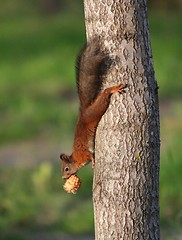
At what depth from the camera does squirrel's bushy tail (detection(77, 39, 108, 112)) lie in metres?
4.30

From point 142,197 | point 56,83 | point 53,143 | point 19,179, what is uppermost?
point 56,83

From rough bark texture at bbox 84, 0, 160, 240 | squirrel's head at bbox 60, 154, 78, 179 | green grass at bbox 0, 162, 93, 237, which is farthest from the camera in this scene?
green grass at bbox 0, 162, 93, 237

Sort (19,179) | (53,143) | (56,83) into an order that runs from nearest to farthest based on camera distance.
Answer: (19,179) → (53,143) → (56,83)

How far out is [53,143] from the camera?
35.7 feet

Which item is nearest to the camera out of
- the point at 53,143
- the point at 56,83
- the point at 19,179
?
the point at 19,179

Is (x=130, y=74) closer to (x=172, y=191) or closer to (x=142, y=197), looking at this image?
(x=142, y=197)

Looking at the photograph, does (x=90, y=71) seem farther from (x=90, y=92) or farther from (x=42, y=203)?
(x=42, y=203)

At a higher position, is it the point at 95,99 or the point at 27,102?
the point at 27,102

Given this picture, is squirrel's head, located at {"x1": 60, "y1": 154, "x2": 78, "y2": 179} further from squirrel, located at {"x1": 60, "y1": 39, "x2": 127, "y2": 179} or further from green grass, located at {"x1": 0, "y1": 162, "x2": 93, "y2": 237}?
green grass, located at {"x1": 0, "y1": 162, "x2": 93, "y2": 237}

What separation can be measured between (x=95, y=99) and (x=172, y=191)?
330 cm

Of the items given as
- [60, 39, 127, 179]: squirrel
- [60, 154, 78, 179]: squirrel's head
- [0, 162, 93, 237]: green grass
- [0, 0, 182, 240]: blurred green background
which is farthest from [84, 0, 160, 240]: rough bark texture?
[0, 162, 93, 237]: green grass

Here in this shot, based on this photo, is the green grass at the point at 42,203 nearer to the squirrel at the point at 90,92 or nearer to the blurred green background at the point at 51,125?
the blurred green background at the point at 51,125

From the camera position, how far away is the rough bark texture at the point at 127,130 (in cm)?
430

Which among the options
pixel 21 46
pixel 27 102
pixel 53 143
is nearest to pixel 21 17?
pixel 21 46
